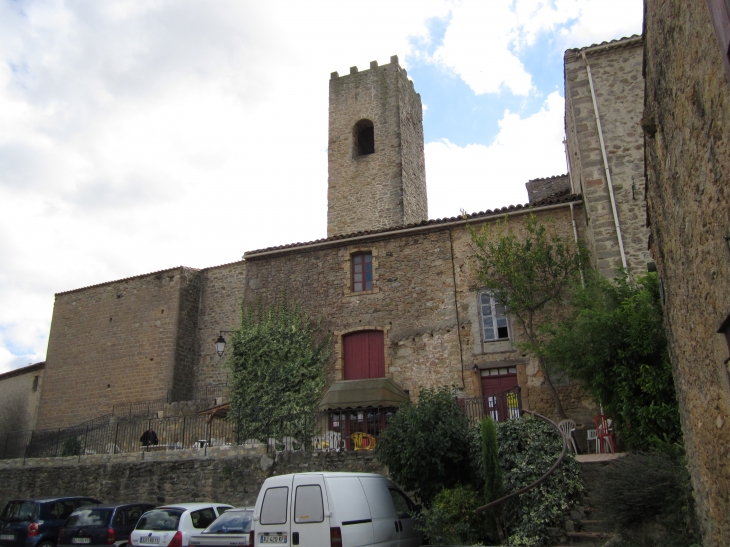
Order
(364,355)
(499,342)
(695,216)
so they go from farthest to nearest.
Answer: (364,355)
(499,342)
(695,216)

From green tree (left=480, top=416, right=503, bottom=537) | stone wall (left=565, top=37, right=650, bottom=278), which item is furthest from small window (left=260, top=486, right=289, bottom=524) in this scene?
stone wall (left=565, top=37, right=650, bottom=278)

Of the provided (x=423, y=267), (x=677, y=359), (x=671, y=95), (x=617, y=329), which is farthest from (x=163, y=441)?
(x=671, y=95)

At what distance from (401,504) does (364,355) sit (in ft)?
25.4

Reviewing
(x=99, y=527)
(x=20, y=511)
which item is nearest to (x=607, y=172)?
(x=99, y=527)

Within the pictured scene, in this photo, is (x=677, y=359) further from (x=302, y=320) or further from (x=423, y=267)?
(x=302, y=320)

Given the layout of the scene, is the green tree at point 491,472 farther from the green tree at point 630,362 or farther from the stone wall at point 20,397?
the stone wall at point 20,397

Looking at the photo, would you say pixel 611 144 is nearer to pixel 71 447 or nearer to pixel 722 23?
pixel 722 23

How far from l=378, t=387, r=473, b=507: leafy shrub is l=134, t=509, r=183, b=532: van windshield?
351cm

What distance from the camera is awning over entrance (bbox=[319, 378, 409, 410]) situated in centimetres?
1486

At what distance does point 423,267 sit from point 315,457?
264 inches

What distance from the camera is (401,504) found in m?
9.67

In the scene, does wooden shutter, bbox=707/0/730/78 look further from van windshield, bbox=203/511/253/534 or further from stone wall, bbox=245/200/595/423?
stone wall, bbox=245/200/595/423

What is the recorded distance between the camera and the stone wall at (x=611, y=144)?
13.9m

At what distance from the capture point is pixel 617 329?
34.3ft
